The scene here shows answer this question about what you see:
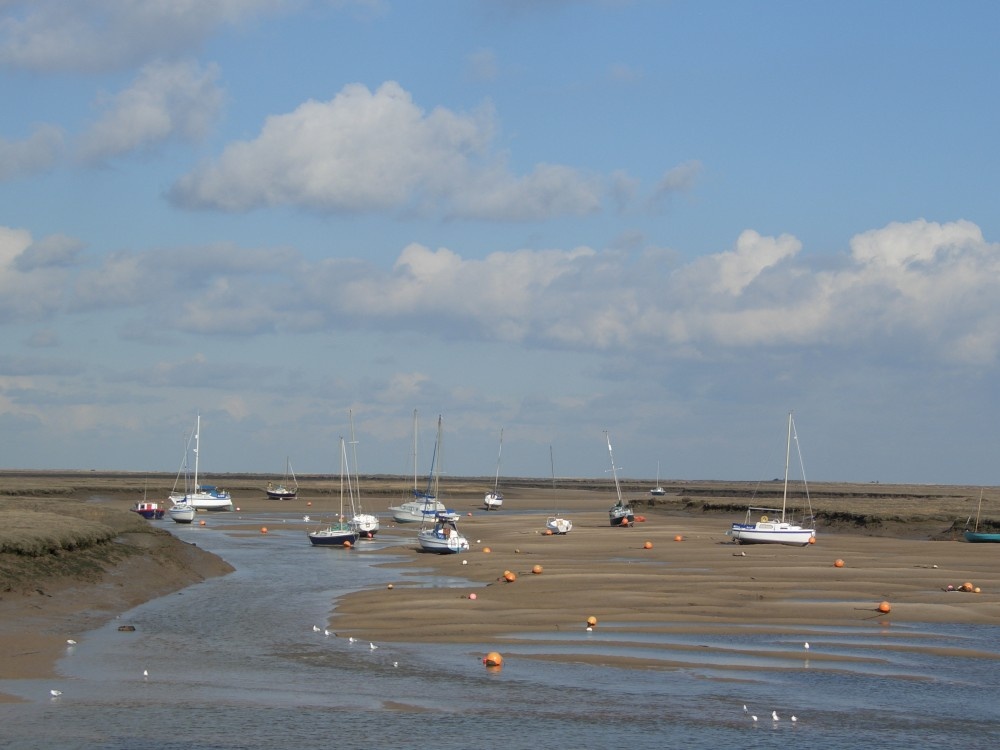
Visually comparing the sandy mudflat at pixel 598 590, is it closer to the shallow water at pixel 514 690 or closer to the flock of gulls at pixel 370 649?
the flock of gulls at pixel 370 649

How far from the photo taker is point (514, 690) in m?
29.4

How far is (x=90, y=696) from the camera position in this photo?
28.1 meters

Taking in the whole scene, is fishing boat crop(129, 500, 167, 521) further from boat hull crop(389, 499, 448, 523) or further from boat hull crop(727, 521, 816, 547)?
boat hull crop(727, 521, 816, 547)

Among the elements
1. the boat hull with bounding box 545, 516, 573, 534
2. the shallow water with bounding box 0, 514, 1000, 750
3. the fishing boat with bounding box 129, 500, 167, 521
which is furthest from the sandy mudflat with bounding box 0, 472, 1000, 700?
the fishing boat with bounding box 129, 500, 167, 521

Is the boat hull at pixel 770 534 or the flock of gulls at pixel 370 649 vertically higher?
the boat hull at pixel 770 534

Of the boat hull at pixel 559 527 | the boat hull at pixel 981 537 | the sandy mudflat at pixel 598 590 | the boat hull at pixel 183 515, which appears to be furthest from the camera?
the boat hull at pixel 183 515

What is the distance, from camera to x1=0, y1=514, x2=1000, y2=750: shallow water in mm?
24859

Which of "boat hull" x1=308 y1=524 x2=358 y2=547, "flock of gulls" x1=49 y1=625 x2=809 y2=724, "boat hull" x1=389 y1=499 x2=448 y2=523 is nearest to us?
"flock of gulls" x1=49 y1=625 x2=809 y2=724

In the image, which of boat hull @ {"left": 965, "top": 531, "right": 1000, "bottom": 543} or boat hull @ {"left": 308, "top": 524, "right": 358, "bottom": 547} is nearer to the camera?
boat hull @ {"left": 965, "top": 531, "right": 1000, "bottom": 543}

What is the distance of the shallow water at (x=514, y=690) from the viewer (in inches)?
979

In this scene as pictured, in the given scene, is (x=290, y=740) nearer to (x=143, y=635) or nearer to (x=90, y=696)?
(x=90, y=696)

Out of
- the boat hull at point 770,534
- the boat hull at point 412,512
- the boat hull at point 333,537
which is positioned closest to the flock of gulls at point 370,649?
the boat hull at point 333,537

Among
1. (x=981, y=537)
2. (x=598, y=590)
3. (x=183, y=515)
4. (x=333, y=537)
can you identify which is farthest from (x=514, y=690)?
(x=183, y=515)

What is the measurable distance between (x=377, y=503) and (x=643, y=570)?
3913 inches
